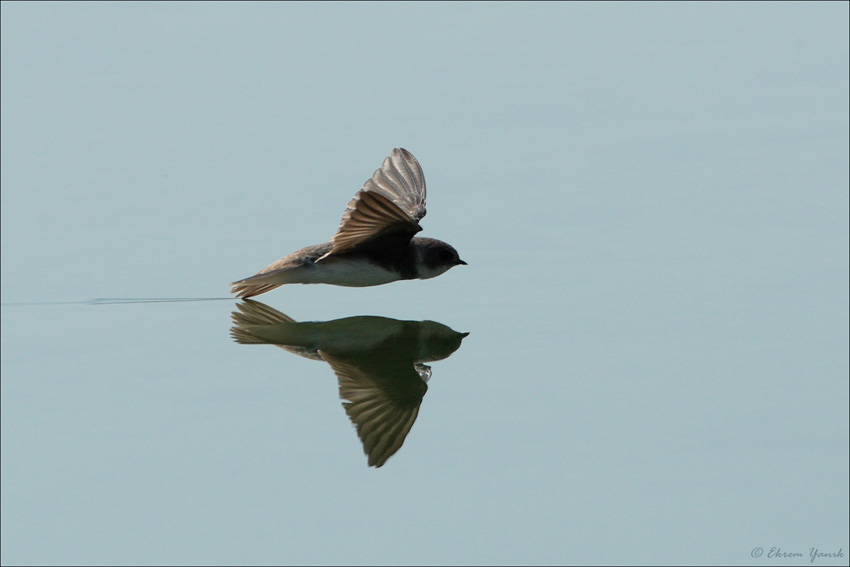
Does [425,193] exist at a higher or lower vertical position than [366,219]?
higher

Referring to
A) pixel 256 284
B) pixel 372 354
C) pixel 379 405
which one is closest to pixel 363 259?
pixel 256 284

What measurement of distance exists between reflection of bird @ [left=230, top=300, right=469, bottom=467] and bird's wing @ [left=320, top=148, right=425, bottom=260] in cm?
49

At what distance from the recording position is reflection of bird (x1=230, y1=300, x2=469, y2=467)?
20.4 feet

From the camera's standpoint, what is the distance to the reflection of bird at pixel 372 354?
6.23 metres

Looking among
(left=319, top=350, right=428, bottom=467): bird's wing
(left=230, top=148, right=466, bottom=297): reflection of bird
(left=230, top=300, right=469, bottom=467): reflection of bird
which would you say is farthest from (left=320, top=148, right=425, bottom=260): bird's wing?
(left=319, top=350, right=428, bottom=467): bird's wing

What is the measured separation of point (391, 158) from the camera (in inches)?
350

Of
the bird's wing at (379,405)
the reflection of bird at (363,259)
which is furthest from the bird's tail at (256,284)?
the bird's wing at (379,405)

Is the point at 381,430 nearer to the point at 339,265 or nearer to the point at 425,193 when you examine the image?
the point at 339,265

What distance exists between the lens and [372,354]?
277 inches

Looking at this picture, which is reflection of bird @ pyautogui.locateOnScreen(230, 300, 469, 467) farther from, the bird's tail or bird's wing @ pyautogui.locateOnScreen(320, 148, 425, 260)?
bird's wing @ pyautogui.locateOnScreen(320, 148, 425, 260)

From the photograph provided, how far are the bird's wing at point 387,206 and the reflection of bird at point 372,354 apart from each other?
49cm

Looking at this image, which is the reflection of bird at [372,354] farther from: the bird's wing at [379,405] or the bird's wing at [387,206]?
the bird's wing at [387,206]

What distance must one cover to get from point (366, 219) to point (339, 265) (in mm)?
506

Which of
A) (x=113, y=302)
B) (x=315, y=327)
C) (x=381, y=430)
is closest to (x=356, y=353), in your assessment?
(x=315, y=327)
